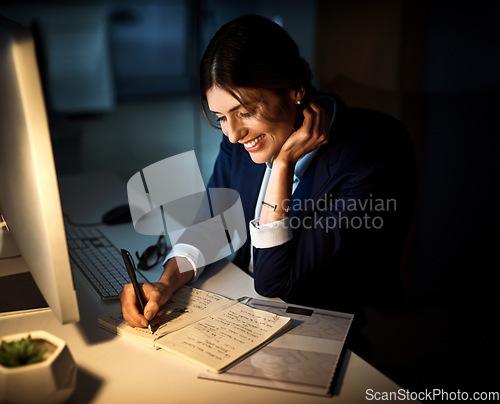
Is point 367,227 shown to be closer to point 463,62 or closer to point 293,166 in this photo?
point 293,166

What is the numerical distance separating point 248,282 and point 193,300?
150 millimetres

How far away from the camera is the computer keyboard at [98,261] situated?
44.4 inches

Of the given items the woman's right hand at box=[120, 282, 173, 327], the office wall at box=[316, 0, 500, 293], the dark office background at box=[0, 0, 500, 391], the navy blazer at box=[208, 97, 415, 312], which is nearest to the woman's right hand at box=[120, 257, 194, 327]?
the woman's right hand at box=[120, 282, 173, 327]

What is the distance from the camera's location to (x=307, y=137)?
123 cm

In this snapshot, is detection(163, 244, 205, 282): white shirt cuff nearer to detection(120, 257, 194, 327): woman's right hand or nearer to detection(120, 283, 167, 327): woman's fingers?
detection(120, 257, 194, 327): woman's right hand

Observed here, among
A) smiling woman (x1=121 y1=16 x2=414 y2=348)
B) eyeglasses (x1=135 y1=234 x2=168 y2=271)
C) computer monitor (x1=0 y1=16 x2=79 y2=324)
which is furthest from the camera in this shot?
eyeglasses (x1=135 y1=234 x2=168 y2=271)

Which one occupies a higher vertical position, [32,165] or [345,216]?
[32,165]

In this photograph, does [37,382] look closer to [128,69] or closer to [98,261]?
[98,261]

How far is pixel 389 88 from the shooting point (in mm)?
2031

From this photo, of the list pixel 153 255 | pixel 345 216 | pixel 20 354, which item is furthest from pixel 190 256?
pixel 20 354

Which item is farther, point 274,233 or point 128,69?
point 128,69

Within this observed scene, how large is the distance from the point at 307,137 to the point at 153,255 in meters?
0.47

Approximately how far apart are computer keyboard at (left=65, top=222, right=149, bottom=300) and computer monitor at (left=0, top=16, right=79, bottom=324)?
27cm

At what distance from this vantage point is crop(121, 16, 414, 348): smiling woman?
113cm
